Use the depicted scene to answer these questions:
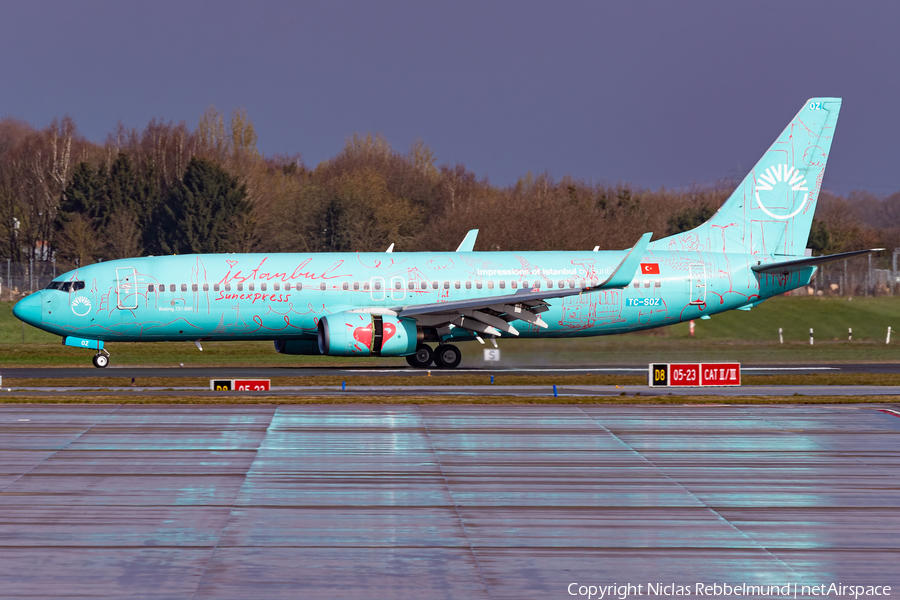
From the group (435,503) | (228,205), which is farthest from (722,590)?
(228,205)

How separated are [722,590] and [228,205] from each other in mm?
80524

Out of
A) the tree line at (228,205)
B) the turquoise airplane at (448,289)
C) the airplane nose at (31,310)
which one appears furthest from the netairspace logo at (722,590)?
the tree line at (228,205)

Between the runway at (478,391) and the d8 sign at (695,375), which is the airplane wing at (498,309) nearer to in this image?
the d8 sign at (695,375)

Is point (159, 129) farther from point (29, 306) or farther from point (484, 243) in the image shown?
point (29, 306)

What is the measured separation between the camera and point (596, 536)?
11.6 m

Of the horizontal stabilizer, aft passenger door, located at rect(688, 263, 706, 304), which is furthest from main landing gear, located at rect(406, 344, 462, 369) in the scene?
the horizontal stabilizer

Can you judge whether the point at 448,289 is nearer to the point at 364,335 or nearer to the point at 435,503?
the point at 364,335

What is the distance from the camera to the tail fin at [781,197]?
3547 cm

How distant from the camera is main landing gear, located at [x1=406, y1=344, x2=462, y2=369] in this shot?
33.2 meters

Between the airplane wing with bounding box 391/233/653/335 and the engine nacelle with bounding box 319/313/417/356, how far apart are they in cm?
79

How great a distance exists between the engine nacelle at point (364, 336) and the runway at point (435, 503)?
31.1ft

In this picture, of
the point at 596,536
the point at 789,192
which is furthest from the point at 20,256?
the point at 596,536

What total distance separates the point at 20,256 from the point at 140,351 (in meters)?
48.4

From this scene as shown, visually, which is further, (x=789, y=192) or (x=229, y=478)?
(x=789, y=192)
